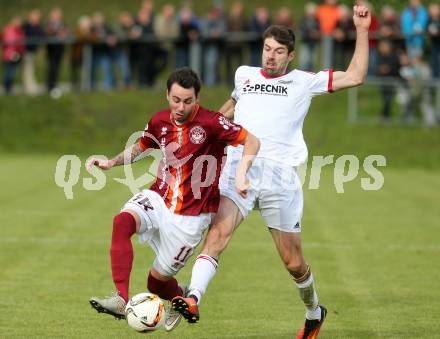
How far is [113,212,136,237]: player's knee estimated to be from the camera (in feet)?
24.1

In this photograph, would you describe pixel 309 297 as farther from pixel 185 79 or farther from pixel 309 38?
pixel 309 38

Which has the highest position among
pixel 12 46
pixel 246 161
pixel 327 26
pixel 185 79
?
pixel 185 79

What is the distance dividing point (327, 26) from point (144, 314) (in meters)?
21.0

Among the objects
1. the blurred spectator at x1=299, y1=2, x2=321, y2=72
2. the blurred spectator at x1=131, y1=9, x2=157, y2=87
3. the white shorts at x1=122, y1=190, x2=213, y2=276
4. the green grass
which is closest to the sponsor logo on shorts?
the white shorts at x1=122, y1=190, x2=213, y2=276

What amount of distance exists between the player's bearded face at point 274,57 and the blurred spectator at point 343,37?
63.1ft

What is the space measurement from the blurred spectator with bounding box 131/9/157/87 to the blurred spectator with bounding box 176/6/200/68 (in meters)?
0.76

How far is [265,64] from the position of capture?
8.12 metres

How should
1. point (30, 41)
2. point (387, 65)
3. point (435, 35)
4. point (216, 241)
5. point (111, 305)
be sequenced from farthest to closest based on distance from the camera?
point (30, 41) → point (387, 65) → point (435, 35) → point (216, 241) → point (111, 305)

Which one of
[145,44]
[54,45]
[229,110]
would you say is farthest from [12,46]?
[229,110]

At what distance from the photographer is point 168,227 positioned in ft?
25.0

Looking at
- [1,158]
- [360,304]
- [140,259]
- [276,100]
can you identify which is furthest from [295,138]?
[1,158]

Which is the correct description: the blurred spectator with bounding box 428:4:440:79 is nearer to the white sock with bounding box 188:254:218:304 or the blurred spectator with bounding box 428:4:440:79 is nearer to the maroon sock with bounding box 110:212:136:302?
the white sock with bounding box 188:254:218:304

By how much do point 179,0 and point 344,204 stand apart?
89.1 ft

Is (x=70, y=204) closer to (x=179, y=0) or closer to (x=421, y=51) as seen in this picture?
(x=421, y=51)
